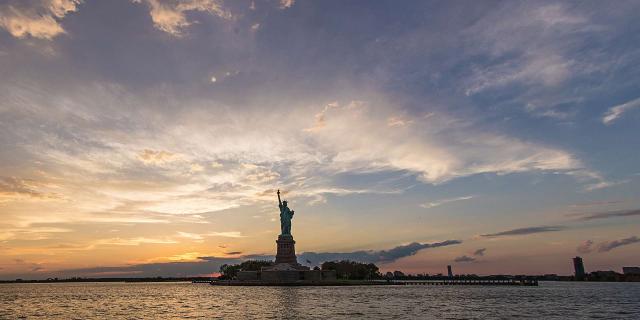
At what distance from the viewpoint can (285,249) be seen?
130 meters

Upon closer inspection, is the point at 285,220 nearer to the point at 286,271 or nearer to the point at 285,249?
the point at 285,249

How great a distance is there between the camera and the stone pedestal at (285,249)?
Result: 129375 millimetres

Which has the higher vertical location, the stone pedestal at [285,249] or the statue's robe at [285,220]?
the statue's robe at [285,220]

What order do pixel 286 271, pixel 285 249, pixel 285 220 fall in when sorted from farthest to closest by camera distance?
pixel 285 220 < pixel 285 249 < pixel 286 271

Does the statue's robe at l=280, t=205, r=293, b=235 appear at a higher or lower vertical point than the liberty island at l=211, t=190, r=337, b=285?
higher

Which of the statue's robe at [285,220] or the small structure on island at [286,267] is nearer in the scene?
the small structure on island at [286,267]

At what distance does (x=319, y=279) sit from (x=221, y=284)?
42.6 m

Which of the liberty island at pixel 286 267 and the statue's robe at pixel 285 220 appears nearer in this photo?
the liberty island at pixel 286 267

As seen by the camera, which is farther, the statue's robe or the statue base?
the statue's robe

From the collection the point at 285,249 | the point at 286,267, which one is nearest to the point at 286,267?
the point at 286,267

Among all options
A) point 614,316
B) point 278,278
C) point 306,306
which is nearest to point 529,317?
point 614,316

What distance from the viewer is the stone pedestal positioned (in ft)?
424

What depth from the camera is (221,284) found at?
16312 centimetres

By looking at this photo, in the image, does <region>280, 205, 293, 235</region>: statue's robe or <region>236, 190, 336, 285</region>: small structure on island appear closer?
<region>236, 190, 336, 285</region>: small structure on island
